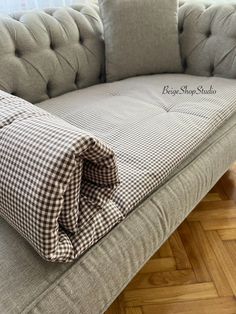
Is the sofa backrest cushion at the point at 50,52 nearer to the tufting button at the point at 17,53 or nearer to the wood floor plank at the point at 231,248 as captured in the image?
the tufting button at the point at 17,53

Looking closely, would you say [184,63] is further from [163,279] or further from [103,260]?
[103,260]

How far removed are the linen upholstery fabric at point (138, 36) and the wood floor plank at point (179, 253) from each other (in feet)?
2.47

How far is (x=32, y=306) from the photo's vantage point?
489 millimetres

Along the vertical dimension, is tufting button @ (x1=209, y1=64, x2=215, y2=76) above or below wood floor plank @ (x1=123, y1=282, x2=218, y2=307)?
above

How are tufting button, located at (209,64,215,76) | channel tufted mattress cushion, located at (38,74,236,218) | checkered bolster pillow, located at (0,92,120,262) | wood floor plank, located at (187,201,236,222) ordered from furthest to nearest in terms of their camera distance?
tufting button, located at (209,64,215,76), wood floor plank, located at (187,201,236,222), channel tufted mattress cushion, located at (38,74,236,218), checkered bolster pillow, located at (0,92,120,262)

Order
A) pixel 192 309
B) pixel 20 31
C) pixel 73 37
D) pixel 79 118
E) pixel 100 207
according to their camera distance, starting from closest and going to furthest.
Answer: pixel 100 207
pixel 192 309
pixel 79 118
pixel 20 31
pixel 73 37

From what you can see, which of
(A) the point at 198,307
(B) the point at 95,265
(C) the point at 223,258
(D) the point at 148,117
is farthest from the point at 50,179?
(C) the point at 223,258

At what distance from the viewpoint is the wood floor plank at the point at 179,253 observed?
104cm

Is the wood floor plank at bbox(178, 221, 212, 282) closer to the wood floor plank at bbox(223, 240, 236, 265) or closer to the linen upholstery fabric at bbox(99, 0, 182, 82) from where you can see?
the wood floor plank at bbox(223, 240, 236, 265)

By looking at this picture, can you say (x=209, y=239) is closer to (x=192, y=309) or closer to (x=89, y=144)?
(x=192, y=309)

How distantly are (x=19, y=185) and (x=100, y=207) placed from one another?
6.6 inches

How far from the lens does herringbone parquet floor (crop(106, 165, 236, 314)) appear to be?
916 mm

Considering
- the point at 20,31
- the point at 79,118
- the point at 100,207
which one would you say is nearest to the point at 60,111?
the point at 79,118

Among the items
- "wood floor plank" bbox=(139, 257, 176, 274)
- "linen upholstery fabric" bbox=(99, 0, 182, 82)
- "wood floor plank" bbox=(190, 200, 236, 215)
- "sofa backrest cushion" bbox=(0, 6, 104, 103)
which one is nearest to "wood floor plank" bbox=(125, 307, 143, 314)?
"wood floor plank" bbox=(139, 257, 176, 274)
